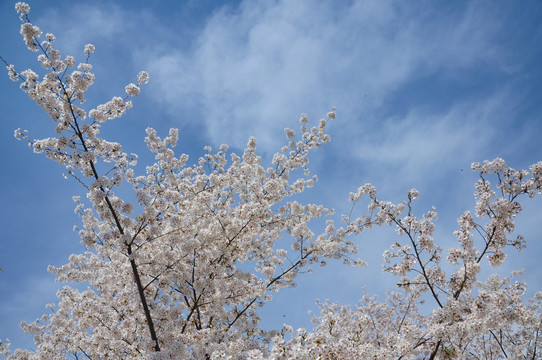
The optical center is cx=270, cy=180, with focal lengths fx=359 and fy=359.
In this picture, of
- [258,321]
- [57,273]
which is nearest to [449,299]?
[258,321]

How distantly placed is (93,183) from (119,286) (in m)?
4.16

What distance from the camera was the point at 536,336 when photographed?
44.6ft

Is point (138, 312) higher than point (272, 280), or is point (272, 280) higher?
point (272, 280)

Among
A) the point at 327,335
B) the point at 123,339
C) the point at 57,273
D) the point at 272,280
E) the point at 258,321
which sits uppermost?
the point at 57,273

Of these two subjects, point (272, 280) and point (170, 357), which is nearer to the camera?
point (170, 357)

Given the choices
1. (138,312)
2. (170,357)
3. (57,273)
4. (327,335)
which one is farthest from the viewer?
(57,273)

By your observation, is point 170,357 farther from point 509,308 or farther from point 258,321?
point 509,308

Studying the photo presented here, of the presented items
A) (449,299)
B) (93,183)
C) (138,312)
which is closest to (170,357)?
(138,312)

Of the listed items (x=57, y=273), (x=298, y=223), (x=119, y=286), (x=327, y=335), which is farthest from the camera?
(x=57, y=273)

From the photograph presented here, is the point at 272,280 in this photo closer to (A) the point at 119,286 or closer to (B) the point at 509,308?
(A) the point at 119,286

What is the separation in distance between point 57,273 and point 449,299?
48.2 feet

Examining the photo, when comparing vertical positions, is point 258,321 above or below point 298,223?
below

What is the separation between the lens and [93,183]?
28.9 ft

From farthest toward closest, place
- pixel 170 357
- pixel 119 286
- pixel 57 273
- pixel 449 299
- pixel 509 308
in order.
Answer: pixel 57 273 → pixel 119 286 → pixel 170 357 → pixel 449 299 → pixel 509 308
